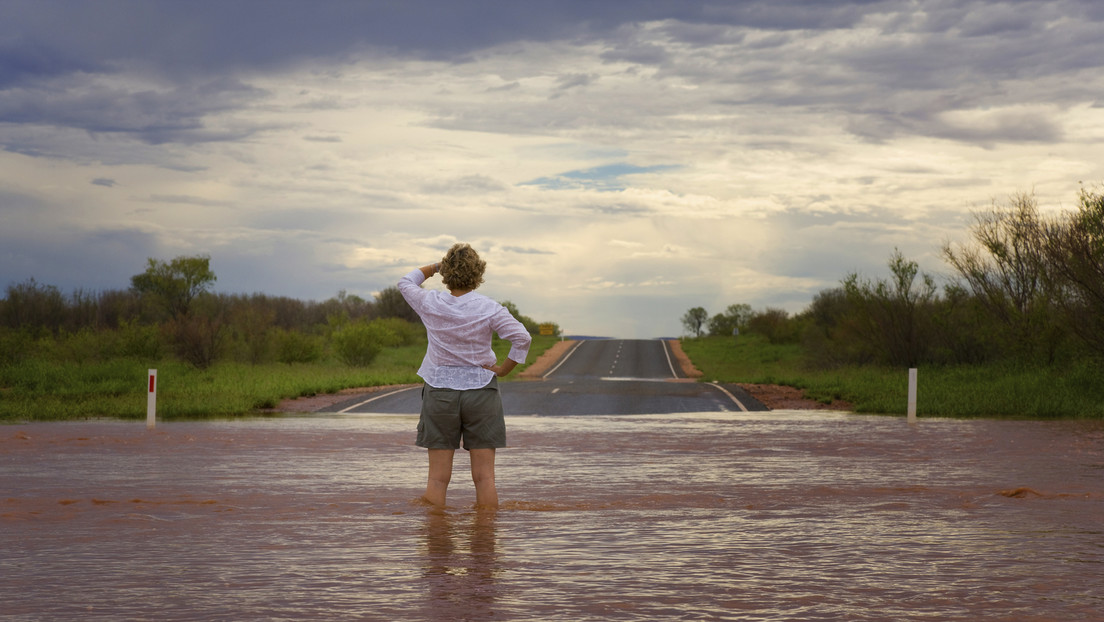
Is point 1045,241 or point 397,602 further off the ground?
point 1045,241

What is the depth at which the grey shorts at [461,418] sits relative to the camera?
8188mm

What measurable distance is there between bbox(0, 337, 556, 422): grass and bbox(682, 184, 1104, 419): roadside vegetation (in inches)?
560

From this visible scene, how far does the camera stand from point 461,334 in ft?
26.6

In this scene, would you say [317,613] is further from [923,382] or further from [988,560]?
[923,382]

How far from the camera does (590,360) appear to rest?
69.1 meters

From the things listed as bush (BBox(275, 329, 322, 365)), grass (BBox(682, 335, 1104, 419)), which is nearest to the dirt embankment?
grass (BBox(682, 335, 1104, 419))

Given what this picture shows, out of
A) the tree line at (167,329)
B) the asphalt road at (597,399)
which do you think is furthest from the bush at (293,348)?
the asphalt road at (597,399)

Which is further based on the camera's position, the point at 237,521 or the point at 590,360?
the point at 590,360

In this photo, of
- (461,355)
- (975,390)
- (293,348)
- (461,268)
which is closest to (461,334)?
(461,355)

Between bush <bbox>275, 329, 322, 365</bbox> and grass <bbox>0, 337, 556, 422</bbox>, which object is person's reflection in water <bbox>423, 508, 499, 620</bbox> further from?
bush <bbox>275, 329, 322, 365</bbox>

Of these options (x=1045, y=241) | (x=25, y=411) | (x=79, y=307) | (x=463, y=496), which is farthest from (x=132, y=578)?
(x=79, y=307)

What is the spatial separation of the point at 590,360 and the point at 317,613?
63688 millimetres

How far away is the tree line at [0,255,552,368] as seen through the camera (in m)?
42.9

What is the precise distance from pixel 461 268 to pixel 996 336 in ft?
102
